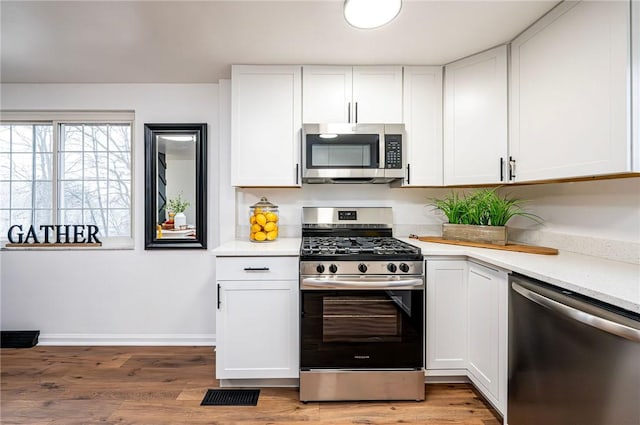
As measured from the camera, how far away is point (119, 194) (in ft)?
9.87

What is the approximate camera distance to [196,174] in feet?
9.45

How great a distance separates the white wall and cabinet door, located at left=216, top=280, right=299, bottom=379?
86 cm

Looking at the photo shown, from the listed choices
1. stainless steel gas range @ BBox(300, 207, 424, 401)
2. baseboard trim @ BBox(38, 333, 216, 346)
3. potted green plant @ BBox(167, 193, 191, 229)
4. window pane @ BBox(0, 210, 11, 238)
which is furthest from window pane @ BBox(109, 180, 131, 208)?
stainless steel gas range @ BBox(300, 207, 424, 401)

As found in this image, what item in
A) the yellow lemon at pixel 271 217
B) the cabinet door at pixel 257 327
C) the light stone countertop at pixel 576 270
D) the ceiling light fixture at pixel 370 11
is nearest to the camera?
the light stone countertop at pixel 576 270

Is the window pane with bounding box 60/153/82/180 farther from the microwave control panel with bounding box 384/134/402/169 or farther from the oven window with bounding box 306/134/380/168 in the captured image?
the microwave control panel with bounding box 384/134/402/169

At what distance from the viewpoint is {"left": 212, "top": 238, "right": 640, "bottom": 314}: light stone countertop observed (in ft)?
3.80

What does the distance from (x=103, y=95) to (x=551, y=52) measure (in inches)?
→ 129

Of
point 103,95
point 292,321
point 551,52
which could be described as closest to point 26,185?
point 103,95

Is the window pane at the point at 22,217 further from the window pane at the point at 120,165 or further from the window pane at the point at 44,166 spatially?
the window pane at the point at 120,165

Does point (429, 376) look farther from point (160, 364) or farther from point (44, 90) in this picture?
point (44, 90)

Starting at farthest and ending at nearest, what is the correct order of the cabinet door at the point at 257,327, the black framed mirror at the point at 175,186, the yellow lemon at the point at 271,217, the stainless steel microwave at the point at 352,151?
the black framed mirror at the point at 175,186
the yellow lemon at the point at 271,217
the stainless steel microwave at the point at 352,151
the cabinet door at the point at 257,327

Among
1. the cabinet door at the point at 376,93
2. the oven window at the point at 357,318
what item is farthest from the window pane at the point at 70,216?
the cabinet door at the point at 376,93

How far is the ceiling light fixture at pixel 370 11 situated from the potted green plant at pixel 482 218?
4.36 ft

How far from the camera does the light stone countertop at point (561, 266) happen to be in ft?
3.80
